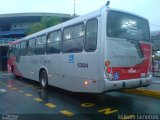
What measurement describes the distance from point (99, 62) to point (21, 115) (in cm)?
285

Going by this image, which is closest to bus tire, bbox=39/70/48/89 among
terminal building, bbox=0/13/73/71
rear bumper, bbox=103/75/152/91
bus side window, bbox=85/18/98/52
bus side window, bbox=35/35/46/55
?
bus side window, bbox=35/35/46/55

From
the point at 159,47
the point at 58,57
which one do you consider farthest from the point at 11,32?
the point at 58,57

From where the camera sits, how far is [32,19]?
64.4 m

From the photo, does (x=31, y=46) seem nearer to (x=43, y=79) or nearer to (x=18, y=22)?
(x=43, y=79)

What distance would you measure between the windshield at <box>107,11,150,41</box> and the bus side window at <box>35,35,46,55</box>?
5.14 metres

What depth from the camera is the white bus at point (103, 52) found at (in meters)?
8.50

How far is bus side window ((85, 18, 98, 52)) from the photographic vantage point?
28.8 feet

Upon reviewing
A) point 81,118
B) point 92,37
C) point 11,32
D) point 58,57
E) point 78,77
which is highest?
point 11,32

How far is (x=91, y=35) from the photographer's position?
897 centimetres

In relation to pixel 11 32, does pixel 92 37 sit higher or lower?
lower

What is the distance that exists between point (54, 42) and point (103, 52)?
157 inches

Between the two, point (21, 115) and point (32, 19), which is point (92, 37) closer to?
point (21, 115)

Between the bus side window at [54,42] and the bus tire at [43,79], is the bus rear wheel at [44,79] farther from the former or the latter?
the bus side window at [54,42]

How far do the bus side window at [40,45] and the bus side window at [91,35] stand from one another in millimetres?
4376
